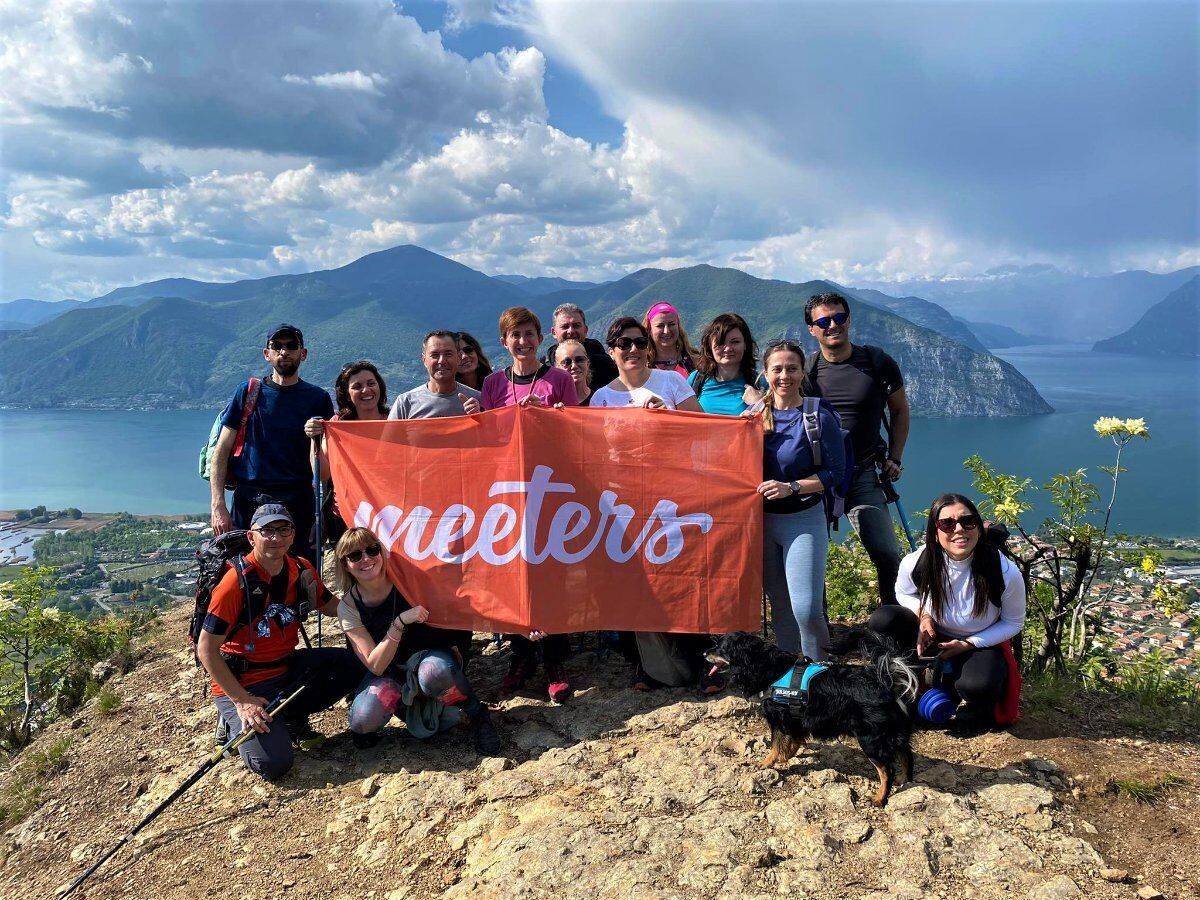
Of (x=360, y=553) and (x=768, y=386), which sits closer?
(x=360, y=553)

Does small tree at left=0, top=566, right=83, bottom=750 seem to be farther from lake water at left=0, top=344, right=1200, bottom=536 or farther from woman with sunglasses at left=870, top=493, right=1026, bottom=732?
lake water at left=0, top=344, right=1200, bottom=536

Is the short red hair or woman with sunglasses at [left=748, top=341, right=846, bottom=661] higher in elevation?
the short red hair

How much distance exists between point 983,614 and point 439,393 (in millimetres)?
4135

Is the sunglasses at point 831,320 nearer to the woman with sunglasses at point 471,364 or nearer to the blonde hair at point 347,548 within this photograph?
the woman with sunglasses at point 471,364

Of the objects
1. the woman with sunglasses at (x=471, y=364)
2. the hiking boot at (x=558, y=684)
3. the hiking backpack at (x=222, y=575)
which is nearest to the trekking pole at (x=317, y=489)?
the hiking backpack at (x=222, y=575)

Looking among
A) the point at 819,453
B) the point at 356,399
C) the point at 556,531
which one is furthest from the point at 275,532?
the point at 819,453

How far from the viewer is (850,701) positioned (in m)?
3.68

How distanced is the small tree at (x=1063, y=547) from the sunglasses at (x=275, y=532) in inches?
198

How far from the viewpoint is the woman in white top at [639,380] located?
195 inches

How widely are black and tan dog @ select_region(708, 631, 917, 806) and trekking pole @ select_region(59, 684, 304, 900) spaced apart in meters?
2.92

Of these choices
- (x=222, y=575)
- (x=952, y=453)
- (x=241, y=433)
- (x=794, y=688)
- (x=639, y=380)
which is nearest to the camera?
(x=794, y=688)

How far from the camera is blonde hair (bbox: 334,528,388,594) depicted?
4.43 metres

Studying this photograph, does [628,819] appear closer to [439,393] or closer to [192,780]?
[192,780]

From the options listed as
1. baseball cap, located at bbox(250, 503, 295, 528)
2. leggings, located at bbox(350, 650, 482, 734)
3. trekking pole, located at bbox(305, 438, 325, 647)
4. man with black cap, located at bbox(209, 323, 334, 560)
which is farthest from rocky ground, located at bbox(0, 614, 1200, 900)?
man with black cap, located at bbox(209, 323, 334, 560)
